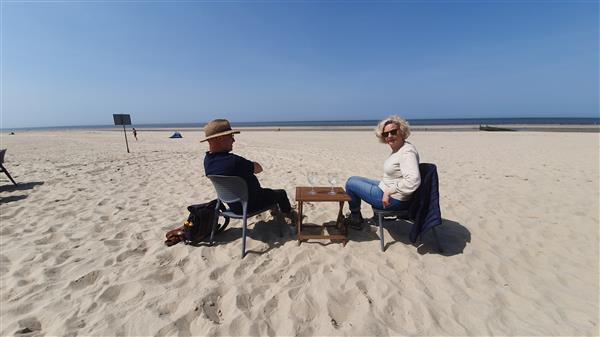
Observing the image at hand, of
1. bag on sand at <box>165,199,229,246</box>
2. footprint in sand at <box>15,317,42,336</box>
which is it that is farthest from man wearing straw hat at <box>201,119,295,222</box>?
footprint in sand at <box>15,317,42,336</box>

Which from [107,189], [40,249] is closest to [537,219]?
[40,249]

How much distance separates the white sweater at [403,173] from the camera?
307 centimetres

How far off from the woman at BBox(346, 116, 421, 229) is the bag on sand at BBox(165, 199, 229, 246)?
204 centimetres

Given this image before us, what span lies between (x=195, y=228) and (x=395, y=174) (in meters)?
2.58

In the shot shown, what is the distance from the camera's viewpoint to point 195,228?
11.6 ft

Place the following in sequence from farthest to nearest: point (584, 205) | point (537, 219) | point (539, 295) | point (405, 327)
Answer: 1. point (584, 205)
2. point (537, 219)
3. point (539, 295)
4. point (405, 327)

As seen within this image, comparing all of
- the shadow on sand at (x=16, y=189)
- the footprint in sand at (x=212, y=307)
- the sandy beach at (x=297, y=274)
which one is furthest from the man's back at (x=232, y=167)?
the shadow on sand at (x=16, y=189)

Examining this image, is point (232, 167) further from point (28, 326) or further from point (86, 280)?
point (28, 326)

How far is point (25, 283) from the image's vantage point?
272 centimetres

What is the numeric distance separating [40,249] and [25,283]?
80cm

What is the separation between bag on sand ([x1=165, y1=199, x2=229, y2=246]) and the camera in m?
3.49

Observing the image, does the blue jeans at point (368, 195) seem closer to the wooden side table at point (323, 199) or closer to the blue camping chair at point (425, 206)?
the blue camping chair at point (425, 206)

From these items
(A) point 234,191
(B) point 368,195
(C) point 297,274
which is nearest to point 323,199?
(B) point 368,195

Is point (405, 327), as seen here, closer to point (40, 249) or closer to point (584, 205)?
point (40, 249)
